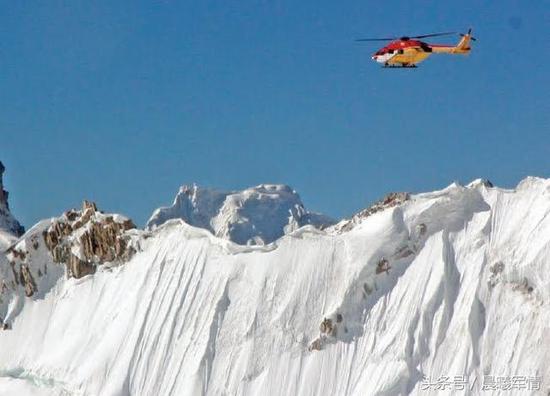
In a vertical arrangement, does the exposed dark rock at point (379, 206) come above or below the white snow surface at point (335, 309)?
above

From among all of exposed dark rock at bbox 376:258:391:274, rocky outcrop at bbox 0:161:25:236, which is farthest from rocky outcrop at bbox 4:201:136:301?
exposed dark rock at bbox 376:258:391:274

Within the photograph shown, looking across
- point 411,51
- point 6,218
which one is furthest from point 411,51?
point 6,218

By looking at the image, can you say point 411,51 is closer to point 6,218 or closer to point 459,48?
point 459,48

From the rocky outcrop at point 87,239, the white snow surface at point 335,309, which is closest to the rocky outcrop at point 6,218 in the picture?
the rocky outcrop at point 87,239

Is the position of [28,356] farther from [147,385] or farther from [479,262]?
[479,262]

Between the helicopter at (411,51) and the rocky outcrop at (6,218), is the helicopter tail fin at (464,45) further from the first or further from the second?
the rocky outcrop at (6,218)

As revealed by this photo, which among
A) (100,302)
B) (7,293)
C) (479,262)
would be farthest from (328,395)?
(7,293)
